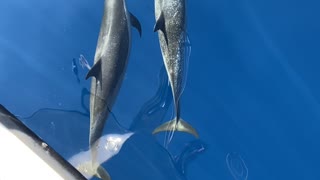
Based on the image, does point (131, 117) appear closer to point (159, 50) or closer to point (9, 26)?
point (159, 50)

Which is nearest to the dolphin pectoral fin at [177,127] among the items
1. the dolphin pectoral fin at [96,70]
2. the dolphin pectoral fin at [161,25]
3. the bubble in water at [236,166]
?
the bubble in water at [236,166]

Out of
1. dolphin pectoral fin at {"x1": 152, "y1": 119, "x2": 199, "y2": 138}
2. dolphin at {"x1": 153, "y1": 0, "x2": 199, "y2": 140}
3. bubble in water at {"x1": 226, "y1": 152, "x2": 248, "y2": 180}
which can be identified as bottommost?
bubble in water at {"x1": 226, "y1": 152, "x2": 248, "y2": 180}

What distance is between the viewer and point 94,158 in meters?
3.02

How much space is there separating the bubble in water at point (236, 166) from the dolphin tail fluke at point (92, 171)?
0.93 m

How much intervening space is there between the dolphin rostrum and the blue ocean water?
1.42 feet

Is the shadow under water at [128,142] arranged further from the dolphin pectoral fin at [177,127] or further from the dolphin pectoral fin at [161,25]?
the dolphin pectoral fin at [161,25]

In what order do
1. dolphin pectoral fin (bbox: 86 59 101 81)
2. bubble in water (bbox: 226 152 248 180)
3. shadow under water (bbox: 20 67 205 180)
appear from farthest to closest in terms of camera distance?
bubble in water (bbox: 226 152 248 180) < shadow under water (bbox: 20 67 205 180) < dolphin pectoral fin (bbox: 86 59 101 81)

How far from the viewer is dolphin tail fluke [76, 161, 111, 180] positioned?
2890 millimetres

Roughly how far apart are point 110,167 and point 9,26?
3.87 feet

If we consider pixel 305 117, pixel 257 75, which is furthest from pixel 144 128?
pixel 305 117

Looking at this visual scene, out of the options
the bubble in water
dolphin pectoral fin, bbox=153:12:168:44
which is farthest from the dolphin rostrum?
the bubble in water

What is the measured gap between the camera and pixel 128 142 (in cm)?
326

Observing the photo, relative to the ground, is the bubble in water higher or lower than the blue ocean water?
lower

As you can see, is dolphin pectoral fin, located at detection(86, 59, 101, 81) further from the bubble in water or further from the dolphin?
the bubble in water
